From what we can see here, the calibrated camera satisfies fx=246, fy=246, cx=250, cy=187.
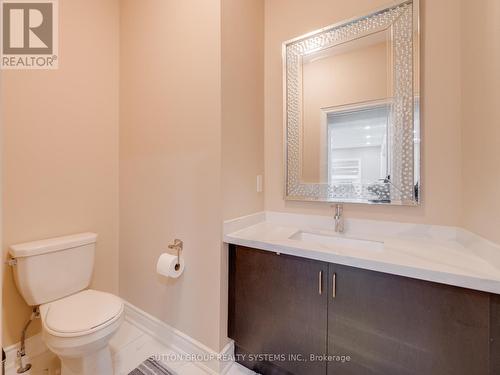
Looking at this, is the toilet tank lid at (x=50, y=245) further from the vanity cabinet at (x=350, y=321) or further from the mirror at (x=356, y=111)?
the mirror at (x=356, y=111)

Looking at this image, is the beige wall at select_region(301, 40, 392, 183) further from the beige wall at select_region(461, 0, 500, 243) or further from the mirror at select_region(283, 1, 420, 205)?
the beige wall at select_region(461, 0, 500, 243)

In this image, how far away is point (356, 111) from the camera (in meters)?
1.50

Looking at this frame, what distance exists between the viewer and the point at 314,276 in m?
1.19

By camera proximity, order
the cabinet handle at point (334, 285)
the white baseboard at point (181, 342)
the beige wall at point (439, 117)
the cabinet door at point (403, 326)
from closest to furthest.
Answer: the cabinet door at point (403, 326) < the cabinet handle at point (334, 285) < the beige wall at point (439, 117) < the white baseboard at point (181, 342)

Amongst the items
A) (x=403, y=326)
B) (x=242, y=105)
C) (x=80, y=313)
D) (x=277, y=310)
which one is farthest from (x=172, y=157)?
(x=403, y=326)

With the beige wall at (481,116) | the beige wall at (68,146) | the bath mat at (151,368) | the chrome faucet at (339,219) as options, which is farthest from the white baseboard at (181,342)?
the beige wall at (481,116)

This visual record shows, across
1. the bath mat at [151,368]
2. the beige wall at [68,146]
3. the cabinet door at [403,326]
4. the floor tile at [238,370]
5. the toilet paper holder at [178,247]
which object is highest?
the beige wall at [68,146]

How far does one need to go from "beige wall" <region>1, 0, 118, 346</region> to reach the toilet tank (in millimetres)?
150

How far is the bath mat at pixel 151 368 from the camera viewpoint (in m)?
1.47

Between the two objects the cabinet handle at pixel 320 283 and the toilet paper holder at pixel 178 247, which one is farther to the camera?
the toilet paper holder at pixel 178 247

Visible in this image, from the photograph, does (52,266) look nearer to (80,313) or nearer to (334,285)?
(80,313)

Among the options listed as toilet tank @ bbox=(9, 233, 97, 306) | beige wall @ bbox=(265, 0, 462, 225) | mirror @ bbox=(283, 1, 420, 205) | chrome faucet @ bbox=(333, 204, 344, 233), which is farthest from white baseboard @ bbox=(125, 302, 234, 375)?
beige wall @ bbox=(265, 0, 462, 225)

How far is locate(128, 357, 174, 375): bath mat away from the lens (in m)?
1.47

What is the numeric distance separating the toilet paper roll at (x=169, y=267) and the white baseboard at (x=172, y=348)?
443mm
